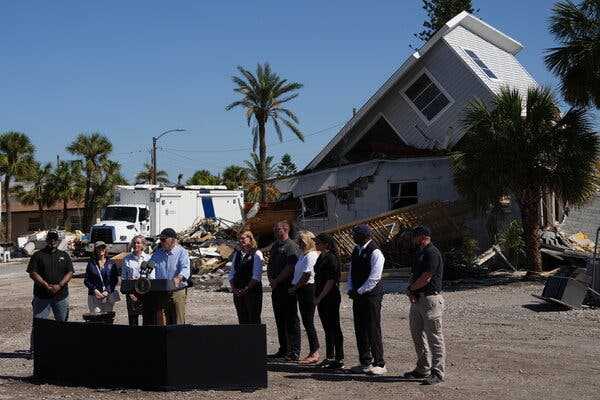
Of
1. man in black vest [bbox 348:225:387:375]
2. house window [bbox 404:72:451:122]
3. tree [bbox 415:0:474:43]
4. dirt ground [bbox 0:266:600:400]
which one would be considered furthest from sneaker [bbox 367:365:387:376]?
tree [bbox 415:0:474:43]

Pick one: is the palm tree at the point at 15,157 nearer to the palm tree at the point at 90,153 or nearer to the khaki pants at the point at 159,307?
the palm tree at the point at 90,153

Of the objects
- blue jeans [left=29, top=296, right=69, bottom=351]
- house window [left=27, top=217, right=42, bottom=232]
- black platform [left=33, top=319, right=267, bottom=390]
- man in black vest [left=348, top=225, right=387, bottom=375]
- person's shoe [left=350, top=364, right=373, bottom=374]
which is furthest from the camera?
house window [left=27, top=217, right=42, bottom=232]

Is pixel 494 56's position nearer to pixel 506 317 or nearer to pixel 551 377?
pixel 506 317

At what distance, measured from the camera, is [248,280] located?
35.7ft

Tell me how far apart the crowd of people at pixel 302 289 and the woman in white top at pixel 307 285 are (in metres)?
0.01

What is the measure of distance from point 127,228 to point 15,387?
24525mm

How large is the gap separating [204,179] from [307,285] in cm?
6341

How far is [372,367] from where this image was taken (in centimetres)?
986

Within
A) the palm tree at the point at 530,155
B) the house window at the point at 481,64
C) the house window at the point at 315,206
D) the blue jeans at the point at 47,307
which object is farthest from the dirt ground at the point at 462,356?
the house window at the point at 481,64

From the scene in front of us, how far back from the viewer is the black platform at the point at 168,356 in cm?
880

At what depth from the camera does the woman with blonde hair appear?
10844 millimetres

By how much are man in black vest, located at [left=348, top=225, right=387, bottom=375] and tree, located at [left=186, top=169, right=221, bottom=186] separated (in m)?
62.9

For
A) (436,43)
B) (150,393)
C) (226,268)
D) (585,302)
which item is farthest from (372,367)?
(436,43)

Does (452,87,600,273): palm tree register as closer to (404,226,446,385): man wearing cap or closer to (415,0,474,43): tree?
(404,226,446,385): man wearing cap
